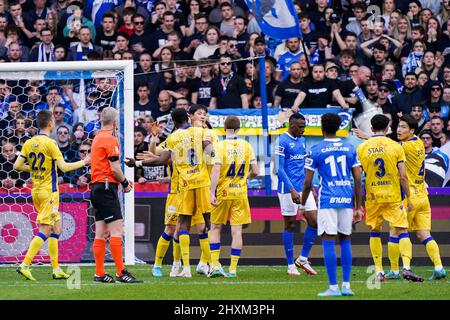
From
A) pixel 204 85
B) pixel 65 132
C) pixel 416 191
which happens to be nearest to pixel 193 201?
pixel 416 191

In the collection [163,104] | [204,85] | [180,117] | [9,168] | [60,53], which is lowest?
[9,168]

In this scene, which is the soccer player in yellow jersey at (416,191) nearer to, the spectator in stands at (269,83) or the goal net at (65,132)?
the goal net at (65,132)

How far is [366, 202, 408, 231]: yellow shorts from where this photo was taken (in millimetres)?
15414

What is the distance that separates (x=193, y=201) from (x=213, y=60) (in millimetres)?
5909

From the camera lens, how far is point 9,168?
770 inches

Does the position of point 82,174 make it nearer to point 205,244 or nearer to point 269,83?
point 205,244

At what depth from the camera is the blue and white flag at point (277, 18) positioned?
20172 millimetres

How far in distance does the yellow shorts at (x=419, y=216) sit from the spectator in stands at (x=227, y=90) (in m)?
5.64

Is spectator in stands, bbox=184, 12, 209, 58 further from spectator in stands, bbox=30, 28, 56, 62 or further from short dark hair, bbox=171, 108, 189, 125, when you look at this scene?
short dark hair, bbox=171, 108, 189, 125

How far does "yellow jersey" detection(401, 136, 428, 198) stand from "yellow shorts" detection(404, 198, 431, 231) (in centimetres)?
10

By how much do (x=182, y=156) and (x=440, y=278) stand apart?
13.6 feet

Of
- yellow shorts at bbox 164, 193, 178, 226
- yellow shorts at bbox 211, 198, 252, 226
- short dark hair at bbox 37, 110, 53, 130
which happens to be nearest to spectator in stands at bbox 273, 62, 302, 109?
yellow shorts at bbox 211, 198, 252, 226

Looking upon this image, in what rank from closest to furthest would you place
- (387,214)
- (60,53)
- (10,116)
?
(387,214) < (10,116) < (60,53)

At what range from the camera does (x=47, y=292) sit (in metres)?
13.8
